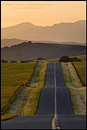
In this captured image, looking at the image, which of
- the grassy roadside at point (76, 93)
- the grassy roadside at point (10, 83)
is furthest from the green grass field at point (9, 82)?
the grassy roadside at point (76, 93)

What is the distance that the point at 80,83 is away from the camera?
75562 mm

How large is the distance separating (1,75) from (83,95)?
42.2 meters

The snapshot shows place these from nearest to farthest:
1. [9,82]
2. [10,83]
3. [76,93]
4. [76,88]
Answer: [76,93] < [76,88] < [10,83] < [9,82]

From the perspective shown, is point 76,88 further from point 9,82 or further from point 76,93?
point 9,82

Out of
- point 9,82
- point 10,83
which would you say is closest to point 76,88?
point 10,83

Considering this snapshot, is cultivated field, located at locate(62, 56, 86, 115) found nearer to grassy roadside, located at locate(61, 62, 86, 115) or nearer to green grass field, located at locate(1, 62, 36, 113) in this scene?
grassy roadside, located at locate(61, 62, 86, 115)

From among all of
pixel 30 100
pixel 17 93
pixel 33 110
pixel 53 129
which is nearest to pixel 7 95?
pixel 17 93

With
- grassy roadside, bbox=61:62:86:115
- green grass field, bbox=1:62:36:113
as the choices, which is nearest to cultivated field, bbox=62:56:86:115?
grassy roadside, bbox=61:62:86:115

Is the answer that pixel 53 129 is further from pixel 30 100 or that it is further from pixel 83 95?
pixel 83 95

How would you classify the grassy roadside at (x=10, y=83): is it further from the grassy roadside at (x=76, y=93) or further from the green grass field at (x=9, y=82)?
the grassy roadside at (x=76, y=93)

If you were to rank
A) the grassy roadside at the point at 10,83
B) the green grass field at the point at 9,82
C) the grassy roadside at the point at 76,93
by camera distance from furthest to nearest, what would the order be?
the green grass field at the point at 9,82
the grassy roadside at the point at 10,83
the grassy roadside at the point at 76,93

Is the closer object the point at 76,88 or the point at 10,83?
the point at 76,88

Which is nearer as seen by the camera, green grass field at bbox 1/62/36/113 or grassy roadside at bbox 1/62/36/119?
grassy roadside at bbox 1/62/36/119

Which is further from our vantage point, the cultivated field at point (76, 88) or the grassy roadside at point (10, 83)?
the grassy roadside at point (10, 83)
